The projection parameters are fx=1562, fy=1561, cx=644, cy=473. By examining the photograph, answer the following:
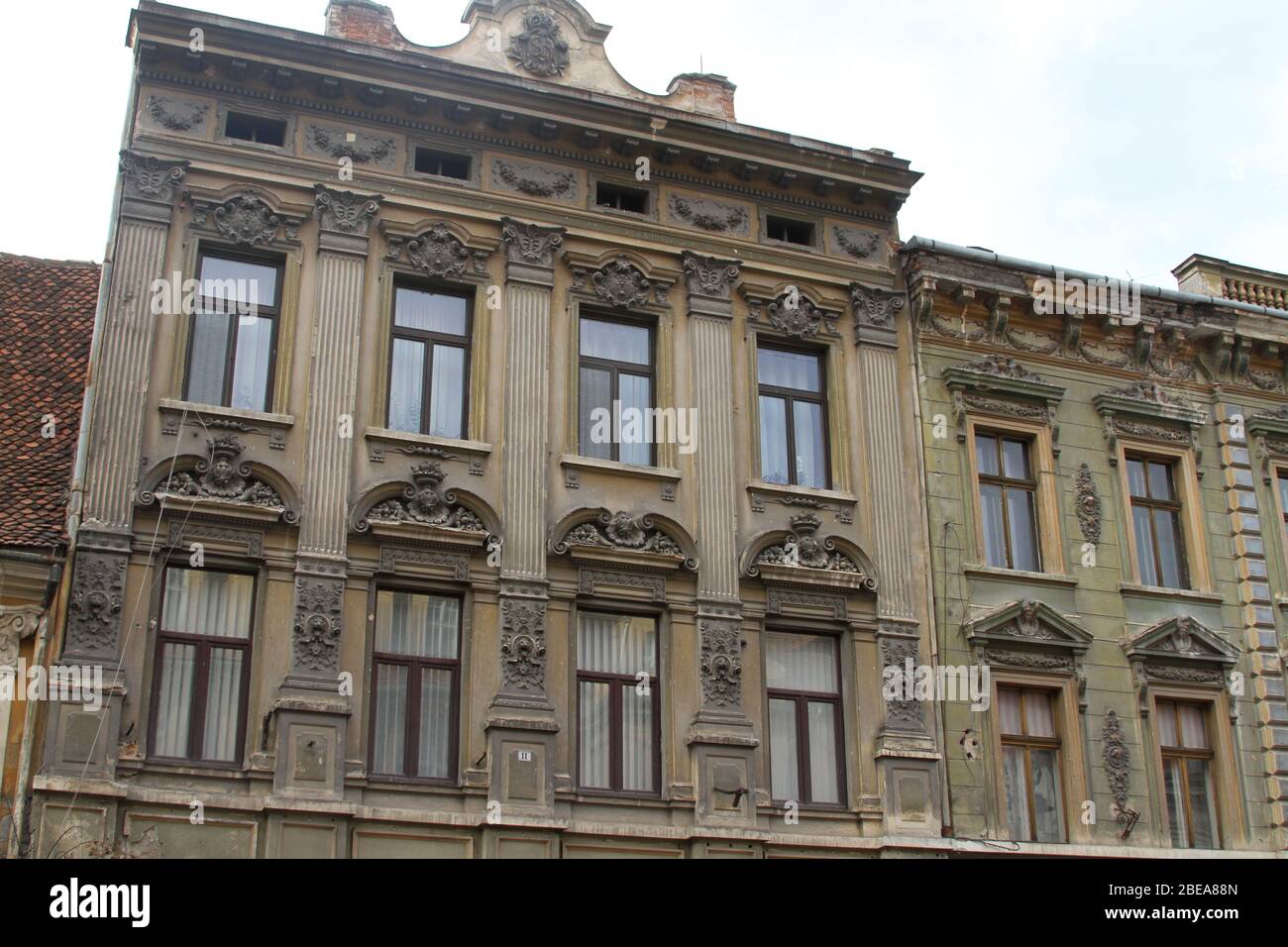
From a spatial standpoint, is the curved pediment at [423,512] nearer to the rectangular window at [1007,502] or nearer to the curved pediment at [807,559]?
the curved pediment at [807,559]

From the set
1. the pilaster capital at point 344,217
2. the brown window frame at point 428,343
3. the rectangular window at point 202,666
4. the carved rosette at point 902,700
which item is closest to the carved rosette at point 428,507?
the brown window frame at point 428,343

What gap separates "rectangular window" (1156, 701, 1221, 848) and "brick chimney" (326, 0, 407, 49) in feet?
47.3

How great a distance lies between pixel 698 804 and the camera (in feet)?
62.8

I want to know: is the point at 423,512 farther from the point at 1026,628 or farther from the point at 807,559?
the point at 1026,628

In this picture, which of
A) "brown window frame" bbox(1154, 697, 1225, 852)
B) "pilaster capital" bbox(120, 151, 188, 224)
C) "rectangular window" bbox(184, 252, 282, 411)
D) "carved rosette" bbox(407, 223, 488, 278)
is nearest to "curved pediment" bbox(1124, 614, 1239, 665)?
"brown window frame" bbox(1154, 697, 1225, 852)

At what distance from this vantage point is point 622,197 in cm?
2239

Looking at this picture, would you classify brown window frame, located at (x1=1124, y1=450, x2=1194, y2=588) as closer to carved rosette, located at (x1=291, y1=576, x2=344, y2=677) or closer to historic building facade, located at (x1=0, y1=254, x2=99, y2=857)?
carved rosette, located at (x1=291, y1=576, x2=344, y2=677)

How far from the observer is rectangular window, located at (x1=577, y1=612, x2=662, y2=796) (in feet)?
63.6

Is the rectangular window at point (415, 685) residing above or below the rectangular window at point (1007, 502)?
below

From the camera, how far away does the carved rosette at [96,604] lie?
17.5 metres

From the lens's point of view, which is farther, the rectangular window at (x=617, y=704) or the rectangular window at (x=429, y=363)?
the rectangular window at (x=429, y=363)

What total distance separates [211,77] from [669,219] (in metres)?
6.51

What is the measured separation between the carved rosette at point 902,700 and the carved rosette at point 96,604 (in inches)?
383
